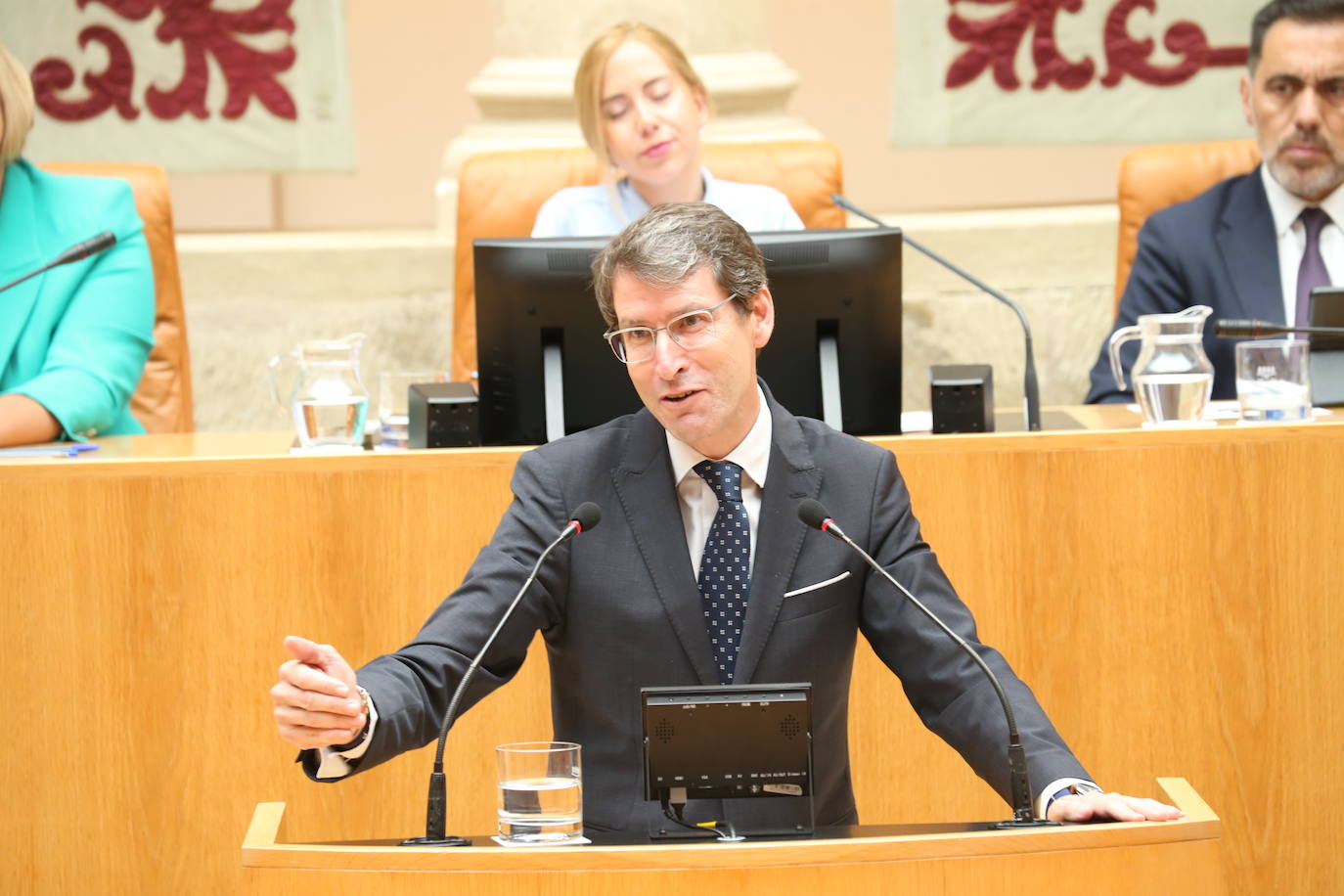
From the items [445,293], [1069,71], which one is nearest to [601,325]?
[445,293]

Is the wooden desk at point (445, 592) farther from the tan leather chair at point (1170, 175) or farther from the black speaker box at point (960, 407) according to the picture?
the tan leather chair at point (1170, 175)

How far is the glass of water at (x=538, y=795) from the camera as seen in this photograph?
1558 millimetres

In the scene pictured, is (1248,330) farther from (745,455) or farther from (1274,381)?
(745,455)

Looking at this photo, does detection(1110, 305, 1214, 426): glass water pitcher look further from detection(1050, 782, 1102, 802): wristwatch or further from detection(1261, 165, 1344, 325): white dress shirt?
detection(1050, 782, 1102, 802): wristwatch

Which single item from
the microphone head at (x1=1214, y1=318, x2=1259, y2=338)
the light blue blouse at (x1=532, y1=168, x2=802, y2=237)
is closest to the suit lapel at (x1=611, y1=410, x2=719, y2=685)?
the microphone head at (x1=1214, y1=318, x2=1259, y2=338)

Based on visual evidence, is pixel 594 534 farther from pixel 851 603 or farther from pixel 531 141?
pixel 531 141

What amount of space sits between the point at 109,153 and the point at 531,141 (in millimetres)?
1155

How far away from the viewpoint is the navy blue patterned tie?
196 centimetres

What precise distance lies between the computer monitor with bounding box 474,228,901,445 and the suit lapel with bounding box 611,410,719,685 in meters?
0.49

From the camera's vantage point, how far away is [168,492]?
7.90ft

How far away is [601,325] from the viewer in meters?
2.51

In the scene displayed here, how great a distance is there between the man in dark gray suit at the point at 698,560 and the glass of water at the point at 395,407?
69 centimetres

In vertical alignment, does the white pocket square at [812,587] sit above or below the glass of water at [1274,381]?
below

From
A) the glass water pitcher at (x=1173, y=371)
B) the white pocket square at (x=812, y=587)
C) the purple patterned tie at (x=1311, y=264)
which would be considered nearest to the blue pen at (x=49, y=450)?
the white pocket square at (x=812, y=587)
